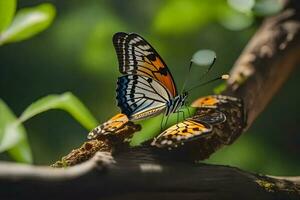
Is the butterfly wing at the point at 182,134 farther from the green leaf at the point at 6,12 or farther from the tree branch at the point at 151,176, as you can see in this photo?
the green leaf at the point at 6,12

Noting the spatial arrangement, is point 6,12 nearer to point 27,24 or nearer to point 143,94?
point 27,24

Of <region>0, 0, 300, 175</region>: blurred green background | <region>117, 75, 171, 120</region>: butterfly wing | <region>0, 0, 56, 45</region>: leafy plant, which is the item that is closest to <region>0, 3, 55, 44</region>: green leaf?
<region>0, 0, 56, 45</region>: leafy plant

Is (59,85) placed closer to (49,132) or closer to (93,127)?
(49,132)

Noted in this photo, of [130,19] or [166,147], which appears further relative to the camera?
[130,19]

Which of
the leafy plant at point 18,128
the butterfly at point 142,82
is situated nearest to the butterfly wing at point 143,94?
the butterfly at point 142,82

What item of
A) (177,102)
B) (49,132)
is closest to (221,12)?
(177,102)
